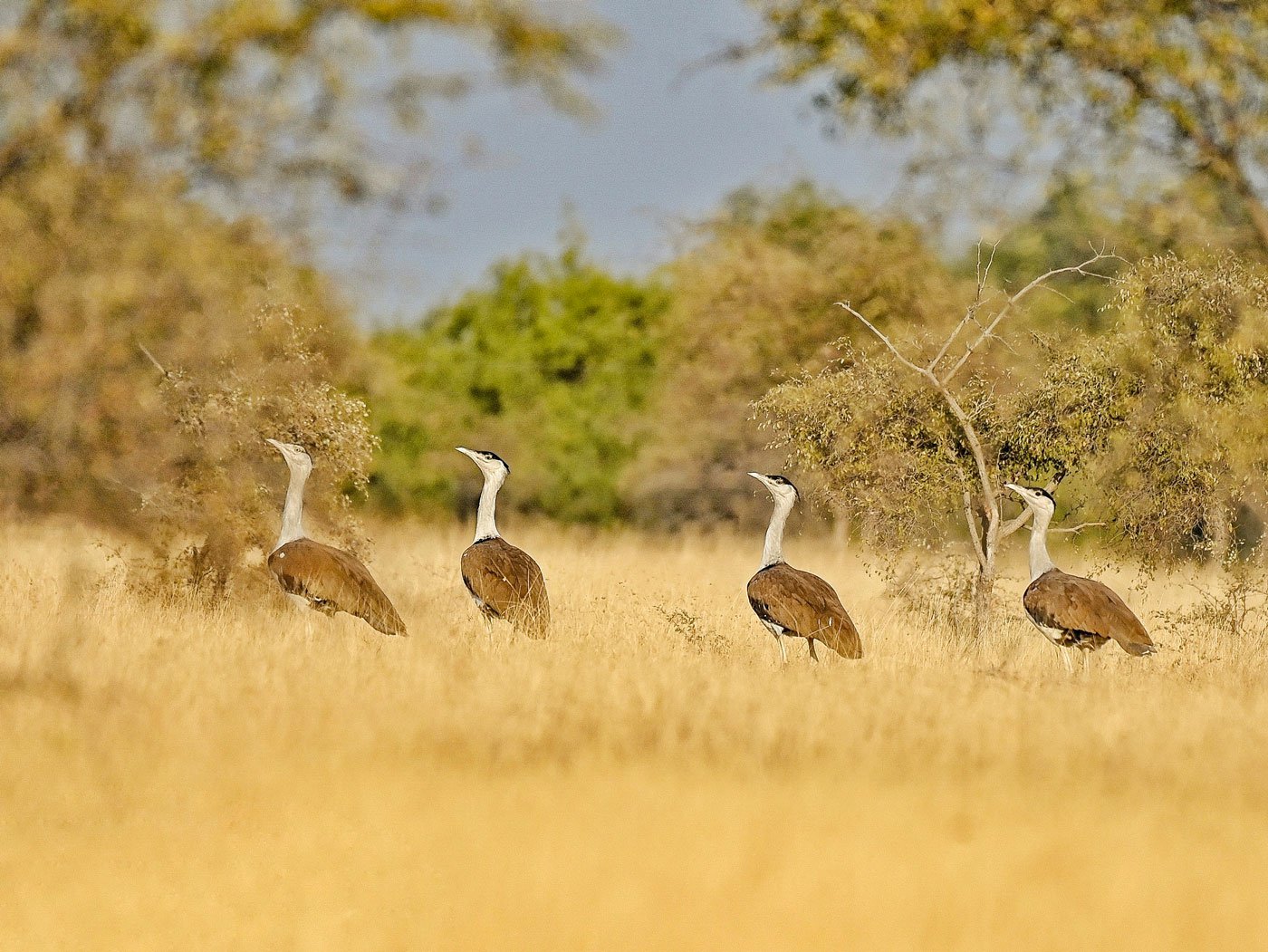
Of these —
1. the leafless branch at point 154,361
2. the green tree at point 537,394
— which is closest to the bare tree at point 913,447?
the leafless branch at point 154,361

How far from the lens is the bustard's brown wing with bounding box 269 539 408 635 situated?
38.4 feet

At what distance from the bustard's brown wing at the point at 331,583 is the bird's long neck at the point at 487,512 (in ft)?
4.03

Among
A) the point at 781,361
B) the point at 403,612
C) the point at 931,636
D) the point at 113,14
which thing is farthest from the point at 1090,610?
the point at 781,361

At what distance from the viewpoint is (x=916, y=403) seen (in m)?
14.5

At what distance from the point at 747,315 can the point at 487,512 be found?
1493cm

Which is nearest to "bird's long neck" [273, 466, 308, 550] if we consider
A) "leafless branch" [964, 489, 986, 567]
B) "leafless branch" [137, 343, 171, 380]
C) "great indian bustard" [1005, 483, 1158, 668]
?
"leafless branch" [137, 343, 171, 380]

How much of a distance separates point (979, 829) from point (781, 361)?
20.3 meters

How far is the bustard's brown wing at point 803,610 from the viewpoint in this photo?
11.0 metres

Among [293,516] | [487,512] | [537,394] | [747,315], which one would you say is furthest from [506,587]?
[537,394]

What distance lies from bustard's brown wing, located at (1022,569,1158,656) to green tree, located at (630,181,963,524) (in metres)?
11.4

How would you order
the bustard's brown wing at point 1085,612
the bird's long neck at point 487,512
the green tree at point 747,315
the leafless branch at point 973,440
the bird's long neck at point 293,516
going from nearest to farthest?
the bustard's brown wing at point 1085,612 → the bird's long neck at point 293,516 → the bird's long neck at point 487,512 → the leafless branch at point 973,440 → the green tree at point 747,315

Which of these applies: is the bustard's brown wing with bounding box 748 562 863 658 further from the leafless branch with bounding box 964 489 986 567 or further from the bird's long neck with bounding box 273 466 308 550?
the bird's long neck with bounding box 273 466 308 550

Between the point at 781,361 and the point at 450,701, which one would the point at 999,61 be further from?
the point at 781,361

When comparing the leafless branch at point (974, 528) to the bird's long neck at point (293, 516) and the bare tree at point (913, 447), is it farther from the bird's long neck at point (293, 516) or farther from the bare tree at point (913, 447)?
the bird's long neck at point (293, 516)
